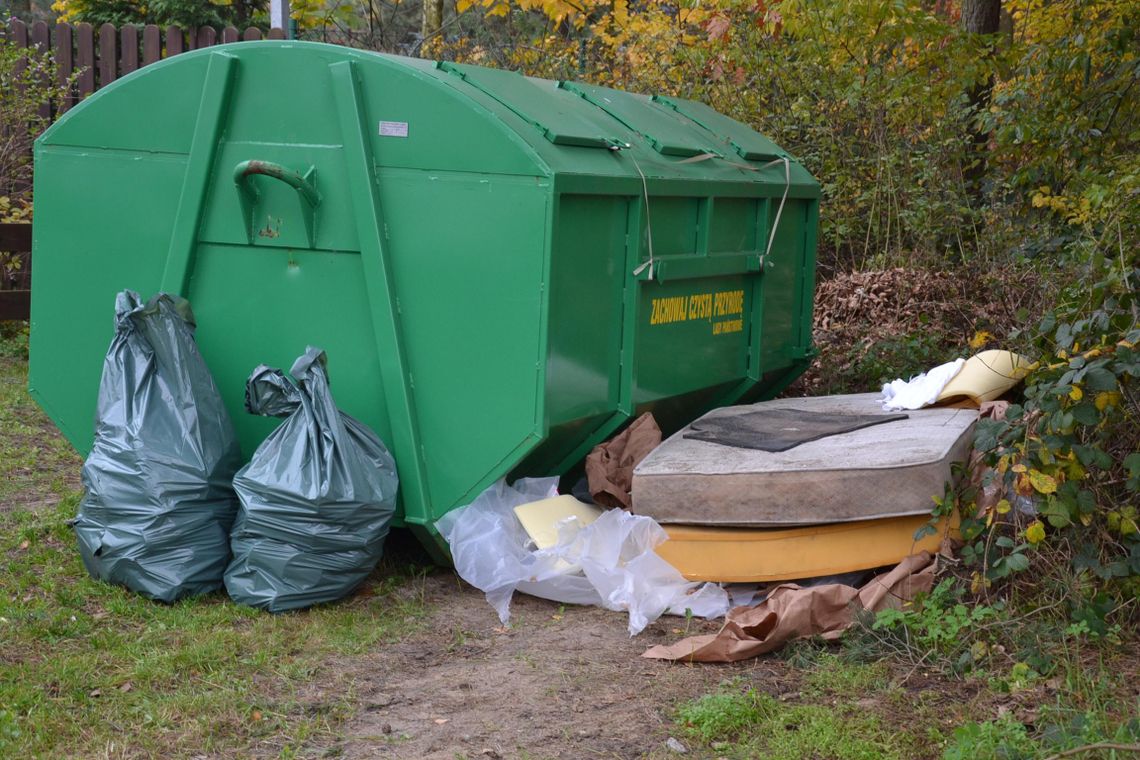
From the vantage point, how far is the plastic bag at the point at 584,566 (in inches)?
159

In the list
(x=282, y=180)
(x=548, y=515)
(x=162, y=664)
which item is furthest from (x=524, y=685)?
(x=282, y=180)

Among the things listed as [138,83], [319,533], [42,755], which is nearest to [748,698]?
[319,533]

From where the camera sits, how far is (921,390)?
4.80m

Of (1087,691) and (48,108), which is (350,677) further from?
(48,108)

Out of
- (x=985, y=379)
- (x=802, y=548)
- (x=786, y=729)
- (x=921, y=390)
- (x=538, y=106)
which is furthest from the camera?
(x=921, y=390)

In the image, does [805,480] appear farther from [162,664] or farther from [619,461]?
[162,664]

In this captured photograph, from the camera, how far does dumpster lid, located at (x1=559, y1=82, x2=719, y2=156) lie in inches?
192

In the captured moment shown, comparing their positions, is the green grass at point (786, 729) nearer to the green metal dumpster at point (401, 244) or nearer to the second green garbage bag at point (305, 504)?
the green metal dumpster at point (401, 244)

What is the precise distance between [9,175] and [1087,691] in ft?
27.5

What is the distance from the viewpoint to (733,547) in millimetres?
4008

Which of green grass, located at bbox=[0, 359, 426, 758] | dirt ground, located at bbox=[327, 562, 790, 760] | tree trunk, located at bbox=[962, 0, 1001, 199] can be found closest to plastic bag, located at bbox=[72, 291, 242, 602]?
green grass, located at bbox=[0, 359, 426, 758]

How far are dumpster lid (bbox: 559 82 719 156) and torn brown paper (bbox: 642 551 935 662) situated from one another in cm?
192

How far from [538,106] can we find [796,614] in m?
1.99

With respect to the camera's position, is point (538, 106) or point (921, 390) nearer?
point (538, 106)
